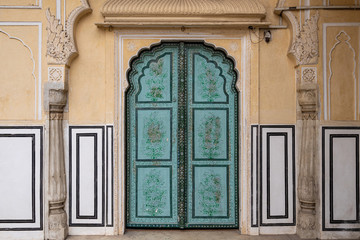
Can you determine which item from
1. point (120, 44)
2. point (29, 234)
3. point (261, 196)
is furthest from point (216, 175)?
point (29, 234)

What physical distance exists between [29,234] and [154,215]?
1650mm

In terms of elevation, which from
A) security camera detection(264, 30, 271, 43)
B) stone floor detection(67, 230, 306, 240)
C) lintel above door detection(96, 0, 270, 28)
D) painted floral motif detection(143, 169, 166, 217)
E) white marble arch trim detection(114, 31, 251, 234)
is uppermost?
lintel above door detection(96, 0, 270, 28)

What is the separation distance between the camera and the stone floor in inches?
165

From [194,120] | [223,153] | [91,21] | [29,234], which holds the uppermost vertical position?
[91,21]

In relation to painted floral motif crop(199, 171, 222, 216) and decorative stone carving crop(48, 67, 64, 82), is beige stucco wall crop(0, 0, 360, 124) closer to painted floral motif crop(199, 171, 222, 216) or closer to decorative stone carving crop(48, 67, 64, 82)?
decorative stone carving crop(48, 67, 64, 82)

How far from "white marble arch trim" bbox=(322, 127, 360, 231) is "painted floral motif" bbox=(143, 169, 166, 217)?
2.17m

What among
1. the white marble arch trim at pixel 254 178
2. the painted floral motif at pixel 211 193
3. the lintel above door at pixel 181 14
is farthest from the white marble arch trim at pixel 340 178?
the lintel above door at pixel 181 14

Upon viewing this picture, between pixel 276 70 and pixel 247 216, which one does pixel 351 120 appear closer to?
pixel 276 70

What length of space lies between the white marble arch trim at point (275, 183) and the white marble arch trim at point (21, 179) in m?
2.97

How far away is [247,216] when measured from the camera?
4336 mm

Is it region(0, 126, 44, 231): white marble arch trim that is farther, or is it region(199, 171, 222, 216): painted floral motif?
Result: region(199, 171, 222, 216): painted floral motif

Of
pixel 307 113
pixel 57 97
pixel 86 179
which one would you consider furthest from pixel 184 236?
pixel 57 97

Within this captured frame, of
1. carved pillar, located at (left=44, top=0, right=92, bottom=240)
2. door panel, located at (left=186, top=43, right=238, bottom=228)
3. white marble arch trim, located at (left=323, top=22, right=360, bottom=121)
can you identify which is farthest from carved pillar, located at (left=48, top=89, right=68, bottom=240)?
white marble arch trim, located at (left=323, top=22, right=360, bottom=121)

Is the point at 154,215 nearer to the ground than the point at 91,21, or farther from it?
nearer to the ground
